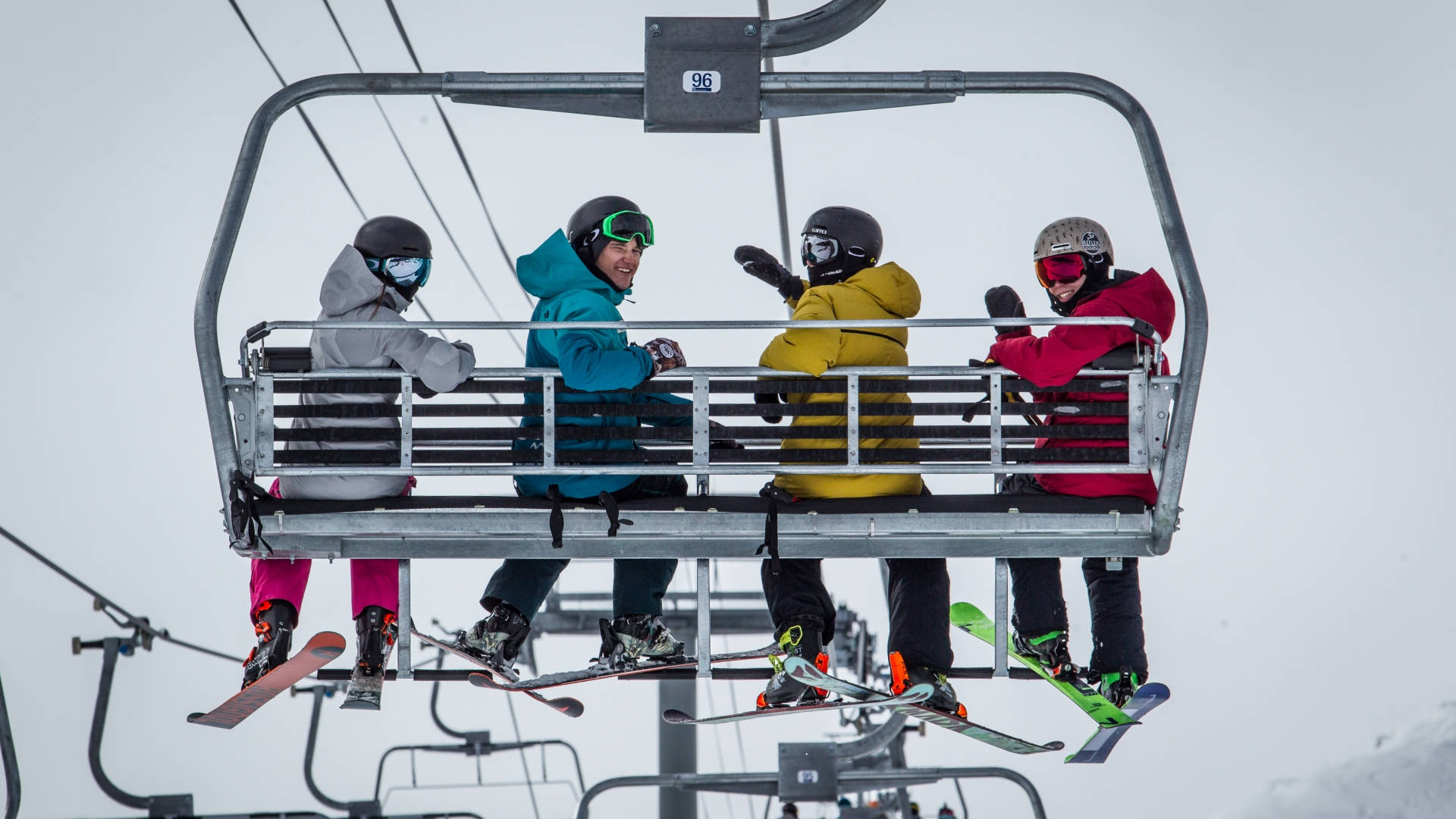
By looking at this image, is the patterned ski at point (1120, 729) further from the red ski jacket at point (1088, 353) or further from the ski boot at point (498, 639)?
the ski boot at point (498, 639)

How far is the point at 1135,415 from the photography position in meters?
5.07

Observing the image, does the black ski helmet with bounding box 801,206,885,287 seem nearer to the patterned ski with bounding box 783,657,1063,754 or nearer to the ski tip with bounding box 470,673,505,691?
the patterned ski with bounding box 783,657,1063,754

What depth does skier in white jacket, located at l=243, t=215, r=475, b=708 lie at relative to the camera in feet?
16.7

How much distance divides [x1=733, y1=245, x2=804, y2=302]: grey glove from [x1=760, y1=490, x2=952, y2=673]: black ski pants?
88 cm

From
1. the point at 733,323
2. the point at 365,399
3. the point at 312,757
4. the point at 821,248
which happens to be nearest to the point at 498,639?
the point at 365,399

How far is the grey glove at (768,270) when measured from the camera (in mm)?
5605

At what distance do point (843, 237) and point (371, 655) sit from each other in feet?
7.53

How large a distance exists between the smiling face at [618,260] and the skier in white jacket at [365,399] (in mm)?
628

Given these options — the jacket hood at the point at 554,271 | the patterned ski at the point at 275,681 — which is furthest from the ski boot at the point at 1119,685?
the patterned ski at the point at 275,681

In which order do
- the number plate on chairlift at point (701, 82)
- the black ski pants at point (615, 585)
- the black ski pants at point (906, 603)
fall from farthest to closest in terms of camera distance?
the black ski pants at point (615, 585), the black ski pants at point (906, 603), the number plate on chairlift at point (701, 82)

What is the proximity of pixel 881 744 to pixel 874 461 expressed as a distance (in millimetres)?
5043

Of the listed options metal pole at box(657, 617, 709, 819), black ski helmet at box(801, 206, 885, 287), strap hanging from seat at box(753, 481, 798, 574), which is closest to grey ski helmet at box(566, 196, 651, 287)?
black ski helmet at box(801, 206, 885, 287)

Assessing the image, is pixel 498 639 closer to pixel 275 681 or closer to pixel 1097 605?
pixel 275 681

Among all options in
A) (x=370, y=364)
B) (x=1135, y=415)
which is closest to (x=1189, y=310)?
(x=1135, y=415)
